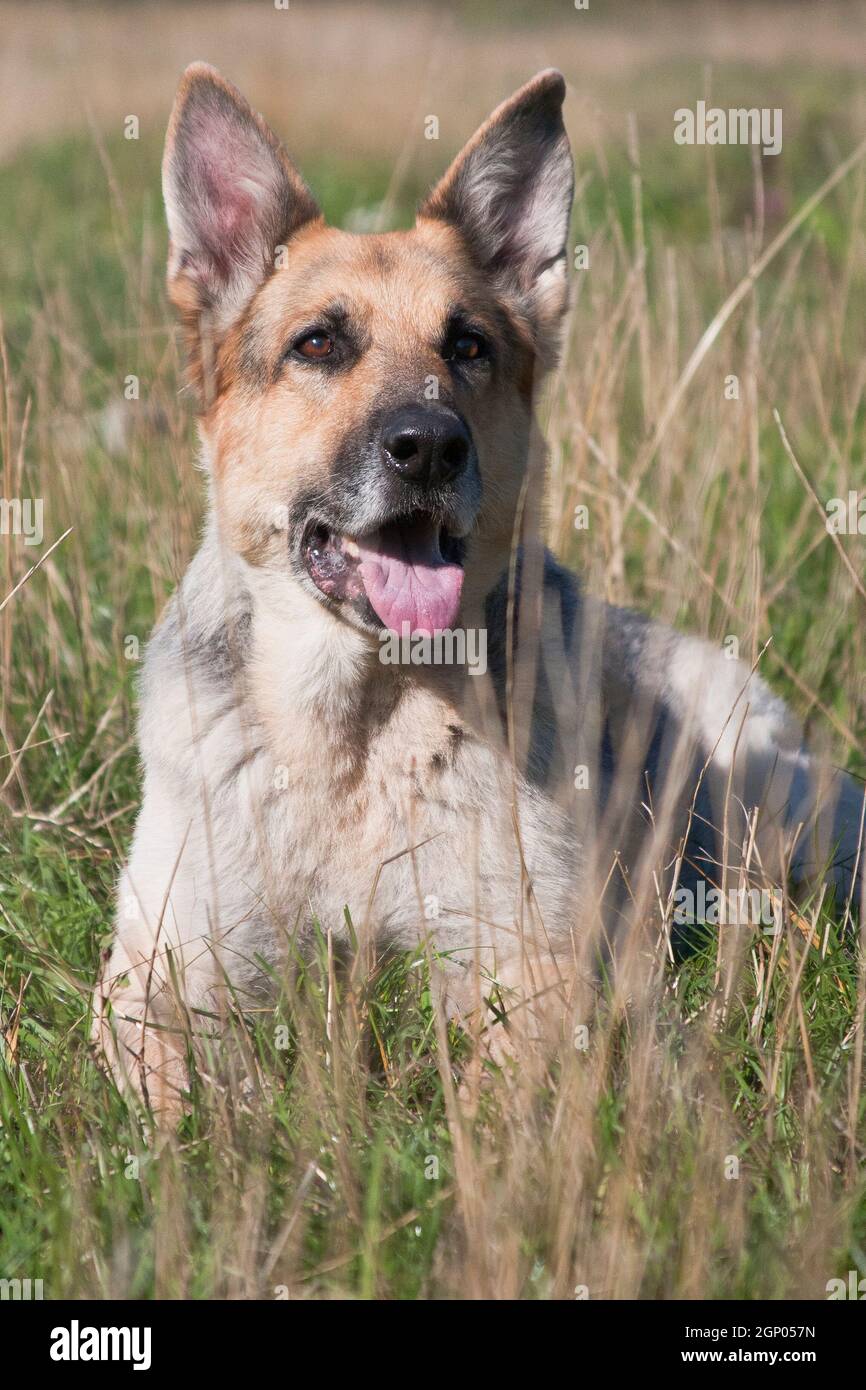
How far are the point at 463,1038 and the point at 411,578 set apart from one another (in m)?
1.23

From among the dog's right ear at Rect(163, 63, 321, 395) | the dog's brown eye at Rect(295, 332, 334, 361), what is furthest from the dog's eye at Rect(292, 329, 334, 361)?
the dog's right ear at Rect(163, 63, 321, 395)

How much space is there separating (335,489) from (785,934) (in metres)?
1.74

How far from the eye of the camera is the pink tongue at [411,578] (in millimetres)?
3678

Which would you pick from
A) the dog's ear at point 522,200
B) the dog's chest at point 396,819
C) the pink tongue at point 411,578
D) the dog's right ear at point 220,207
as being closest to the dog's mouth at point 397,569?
the pink tongue at point 411,578

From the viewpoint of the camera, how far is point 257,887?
3768 mm

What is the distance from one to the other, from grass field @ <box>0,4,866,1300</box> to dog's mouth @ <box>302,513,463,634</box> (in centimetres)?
64

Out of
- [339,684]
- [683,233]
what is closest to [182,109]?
[339,684]

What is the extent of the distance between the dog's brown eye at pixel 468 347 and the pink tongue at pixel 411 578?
659 mm

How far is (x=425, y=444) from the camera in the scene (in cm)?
360

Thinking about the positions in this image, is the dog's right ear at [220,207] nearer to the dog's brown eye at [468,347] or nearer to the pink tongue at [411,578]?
the dog's brown eye at [468,347]

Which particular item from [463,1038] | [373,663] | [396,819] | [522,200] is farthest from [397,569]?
[522,200]

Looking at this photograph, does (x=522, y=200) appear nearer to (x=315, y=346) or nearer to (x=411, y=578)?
(x=315, y=346)

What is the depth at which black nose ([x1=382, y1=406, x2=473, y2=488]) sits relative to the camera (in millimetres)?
3602

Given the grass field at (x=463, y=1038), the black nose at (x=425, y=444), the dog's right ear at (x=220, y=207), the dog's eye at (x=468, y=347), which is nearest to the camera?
the grass field at (x=463, y=1038)
